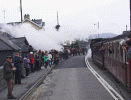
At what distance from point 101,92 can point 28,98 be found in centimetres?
313

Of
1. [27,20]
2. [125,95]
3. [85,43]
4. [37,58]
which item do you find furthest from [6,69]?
[85,43]

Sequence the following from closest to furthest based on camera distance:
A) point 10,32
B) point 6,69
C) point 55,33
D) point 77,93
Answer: point 6,69, point 77,93, point 10,32, point 55,33

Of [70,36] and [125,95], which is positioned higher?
[70,36]

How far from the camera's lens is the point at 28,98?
28.6 feet

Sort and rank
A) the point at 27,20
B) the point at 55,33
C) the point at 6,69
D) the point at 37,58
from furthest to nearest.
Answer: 1. the point at 27,20
2. the point at 55,33
3. the point at 37,58
4. the point at 6,69

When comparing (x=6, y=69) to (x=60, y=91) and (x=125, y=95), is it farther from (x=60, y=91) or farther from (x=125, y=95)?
(x=125, y=95)

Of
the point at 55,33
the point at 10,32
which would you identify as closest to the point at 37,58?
the point at 10,32

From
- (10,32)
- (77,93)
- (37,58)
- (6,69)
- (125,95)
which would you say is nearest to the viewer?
(6,69)

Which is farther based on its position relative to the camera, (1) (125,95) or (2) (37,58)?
(2) (37,58)

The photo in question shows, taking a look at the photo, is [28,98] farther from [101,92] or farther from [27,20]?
[27,20]

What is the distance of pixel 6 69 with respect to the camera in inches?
316

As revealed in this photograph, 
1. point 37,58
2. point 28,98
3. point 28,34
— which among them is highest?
point 28,34

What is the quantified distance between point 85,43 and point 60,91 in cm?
10131

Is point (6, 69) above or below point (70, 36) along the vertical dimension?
below
